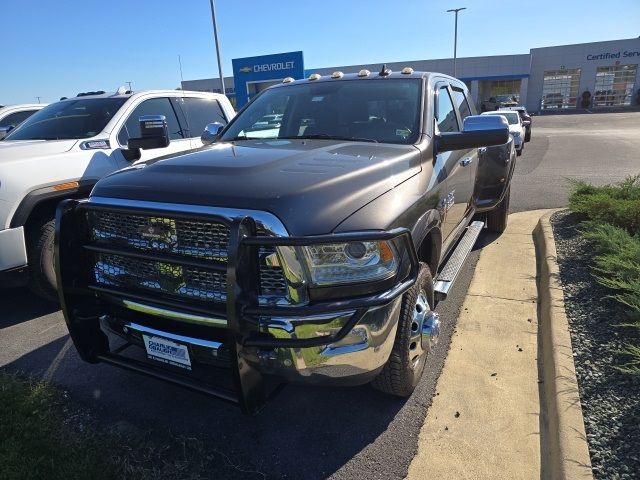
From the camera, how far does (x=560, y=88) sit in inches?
2003

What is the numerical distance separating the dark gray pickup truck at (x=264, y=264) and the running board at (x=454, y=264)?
30 mm

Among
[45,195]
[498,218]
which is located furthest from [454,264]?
[45,195]

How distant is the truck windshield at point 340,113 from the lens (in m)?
3.46

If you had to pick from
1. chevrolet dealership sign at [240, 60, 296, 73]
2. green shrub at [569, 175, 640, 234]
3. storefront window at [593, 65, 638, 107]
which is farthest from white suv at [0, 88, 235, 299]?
storefront window at [593, 65, 638, 107]

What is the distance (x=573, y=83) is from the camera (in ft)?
165

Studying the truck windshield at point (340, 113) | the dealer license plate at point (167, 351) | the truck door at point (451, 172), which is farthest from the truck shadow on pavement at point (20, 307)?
the truck door at point (451, 172)

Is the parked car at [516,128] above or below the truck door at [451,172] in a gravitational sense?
below

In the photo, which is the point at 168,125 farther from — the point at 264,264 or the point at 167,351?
the point at 264,264

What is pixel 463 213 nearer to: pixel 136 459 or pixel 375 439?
pixel 375 439

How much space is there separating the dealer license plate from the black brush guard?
0.08 meters

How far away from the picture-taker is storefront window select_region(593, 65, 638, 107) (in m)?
48.3

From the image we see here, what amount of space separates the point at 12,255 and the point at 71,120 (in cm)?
207

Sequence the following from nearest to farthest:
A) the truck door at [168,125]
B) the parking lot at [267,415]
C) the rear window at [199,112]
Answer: the parking lot at [267,415], the truck door at [168,125], the rear window at [199,112]

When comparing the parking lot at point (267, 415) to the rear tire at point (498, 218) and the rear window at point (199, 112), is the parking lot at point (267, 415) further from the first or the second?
the rear window at point (199, 112)
